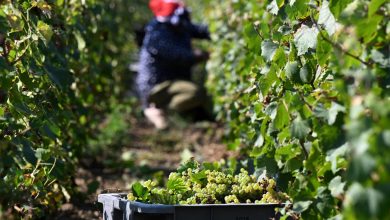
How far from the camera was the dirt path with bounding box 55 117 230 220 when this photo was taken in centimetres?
477

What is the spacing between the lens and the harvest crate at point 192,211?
2693 millimetres

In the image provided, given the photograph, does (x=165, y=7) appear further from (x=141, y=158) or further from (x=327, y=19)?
(x=327, y=19)

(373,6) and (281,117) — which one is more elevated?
(373,6)

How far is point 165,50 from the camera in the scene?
8266mm

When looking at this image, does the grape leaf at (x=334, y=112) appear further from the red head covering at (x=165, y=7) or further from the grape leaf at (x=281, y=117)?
the red head covering at (x=165, y=7)

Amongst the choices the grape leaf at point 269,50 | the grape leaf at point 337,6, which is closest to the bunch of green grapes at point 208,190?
the grape leaf at point 269,50

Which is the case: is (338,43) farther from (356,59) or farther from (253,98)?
(253,98)

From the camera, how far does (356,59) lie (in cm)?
213

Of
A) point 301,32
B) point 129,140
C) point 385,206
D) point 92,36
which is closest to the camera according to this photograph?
point 385,206

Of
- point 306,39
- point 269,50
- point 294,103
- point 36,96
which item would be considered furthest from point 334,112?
point 36,96

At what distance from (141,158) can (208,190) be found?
14.1 ft

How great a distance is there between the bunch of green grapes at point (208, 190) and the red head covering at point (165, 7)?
17.0 feet

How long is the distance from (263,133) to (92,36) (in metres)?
2.61

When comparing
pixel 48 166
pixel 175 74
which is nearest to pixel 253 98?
pixel 48 166
